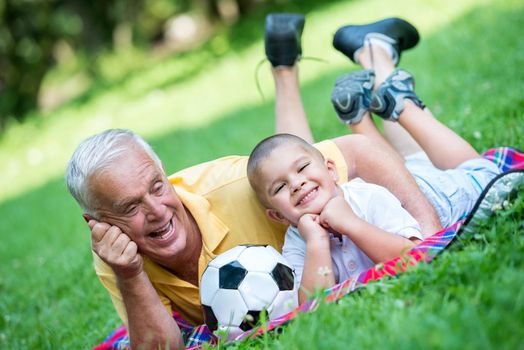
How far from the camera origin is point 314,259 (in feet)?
9.89

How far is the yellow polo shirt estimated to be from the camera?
343 cm

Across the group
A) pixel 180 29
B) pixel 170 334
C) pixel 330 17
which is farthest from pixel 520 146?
pixel 180 29

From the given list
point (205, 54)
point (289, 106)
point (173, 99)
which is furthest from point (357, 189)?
A: point (205, 54)

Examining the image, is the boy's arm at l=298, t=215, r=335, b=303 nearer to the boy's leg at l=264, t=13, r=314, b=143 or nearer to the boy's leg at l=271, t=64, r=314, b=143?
the boy's leg at l=271, t=64, r=314, b=143

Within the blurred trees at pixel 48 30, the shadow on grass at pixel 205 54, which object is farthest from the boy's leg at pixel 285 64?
the blurred trees at pixel 48 30

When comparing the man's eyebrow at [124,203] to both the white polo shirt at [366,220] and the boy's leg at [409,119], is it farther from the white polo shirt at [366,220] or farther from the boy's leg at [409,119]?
the boy's leg at [409,119]

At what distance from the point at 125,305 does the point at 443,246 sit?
5.03 feet

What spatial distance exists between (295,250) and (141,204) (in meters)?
0.82

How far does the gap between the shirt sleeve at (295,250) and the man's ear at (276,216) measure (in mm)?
52

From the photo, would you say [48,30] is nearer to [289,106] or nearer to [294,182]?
[289,106]

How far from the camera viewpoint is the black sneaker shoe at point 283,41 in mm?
4602

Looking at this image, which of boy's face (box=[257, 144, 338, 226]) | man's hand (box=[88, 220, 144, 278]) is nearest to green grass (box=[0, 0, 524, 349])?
boy's face (box=[257, 144, 338, 226])

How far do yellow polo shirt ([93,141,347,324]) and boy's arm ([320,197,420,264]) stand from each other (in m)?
0.58

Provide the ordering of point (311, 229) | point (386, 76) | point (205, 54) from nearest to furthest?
point (311, 229) < point (386, 76) < point (205, 54)
